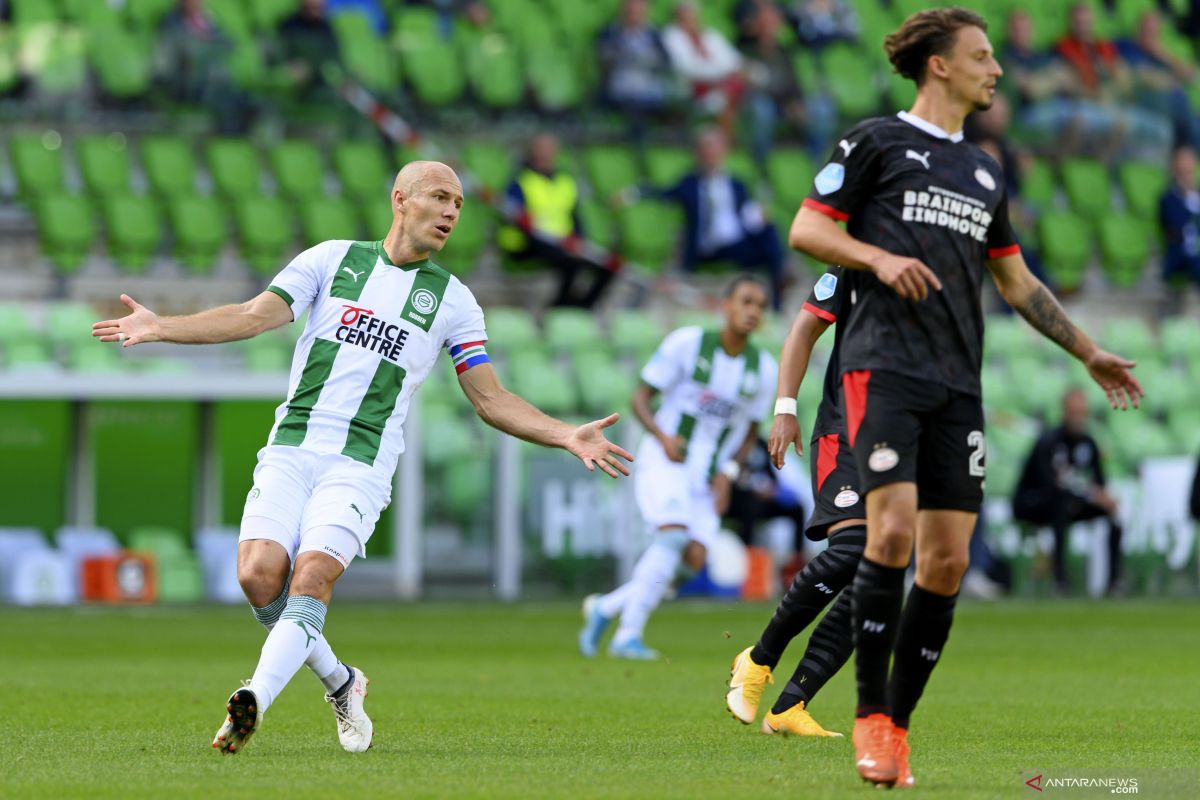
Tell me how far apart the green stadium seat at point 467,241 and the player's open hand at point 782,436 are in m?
13.5

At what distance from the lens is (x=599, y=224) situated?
72.0 ft

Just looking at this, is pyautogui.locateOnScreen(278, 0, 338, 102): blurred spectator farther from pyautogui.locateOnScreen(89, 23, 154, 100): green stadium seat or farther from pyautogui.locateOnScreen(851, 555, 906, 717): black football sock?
pyautogui.locateOnScreen(851, 555, 906, 717): black football sock

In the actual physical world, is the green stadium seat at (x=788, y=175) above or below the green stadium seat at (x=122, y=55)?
below

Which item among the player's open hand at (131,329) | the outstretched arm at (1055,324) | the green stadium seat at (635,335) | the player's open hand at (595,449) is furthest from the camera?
the green stadium seat at (635,335)

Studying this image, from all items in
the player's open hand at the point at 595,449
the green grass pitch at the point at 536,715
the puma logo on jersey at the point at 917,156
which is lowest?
the green grass pitch at the point at 536,715

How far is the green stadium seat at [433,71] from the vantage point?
73.0 feet

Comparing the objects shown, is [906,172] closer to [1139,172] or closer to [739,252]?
[739,252]

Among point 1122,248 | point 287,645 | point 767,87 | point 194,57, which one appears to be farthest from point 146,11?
point 287,645

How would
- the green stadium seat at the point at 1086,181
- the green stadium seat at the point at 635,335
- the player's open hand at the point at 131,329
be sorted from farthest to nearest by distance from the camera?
the green stadium seat at the point at 1086,181, the green stadium seat at the point at 635,335, the player's open hand at the point at 131,329

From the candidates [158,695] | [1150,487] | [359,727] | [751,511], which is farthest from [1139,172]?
[359,727]

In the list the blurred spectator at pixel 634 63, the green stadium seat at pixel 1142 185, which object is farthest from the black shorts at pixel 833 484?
the green stadium seat at pixel 1142 185

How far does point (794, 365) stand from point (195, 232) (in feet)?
45.9

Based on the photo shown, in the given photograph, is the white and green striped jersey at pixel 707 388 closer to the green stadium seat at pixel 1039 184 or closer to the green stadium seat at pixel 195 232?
the green stadium seat at pixel 195 232

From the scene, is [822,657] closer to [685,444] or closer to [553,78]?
[685,444]
